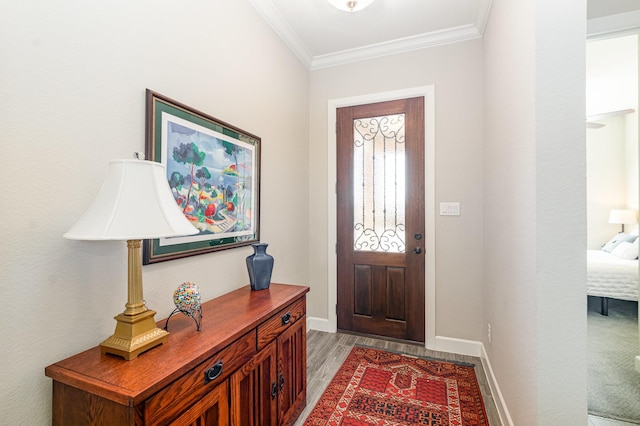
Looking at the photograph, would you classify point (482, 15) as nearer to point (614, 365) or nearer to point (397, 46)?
point (397, 46)

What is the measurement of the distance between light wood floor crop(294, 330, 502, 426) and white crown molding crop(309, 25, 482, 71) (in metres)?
2.79

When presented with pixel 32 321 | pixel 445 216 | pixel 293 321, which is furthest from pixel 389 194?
pixel 32 321

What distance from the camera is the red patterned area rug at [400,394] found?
→ 1759 mm

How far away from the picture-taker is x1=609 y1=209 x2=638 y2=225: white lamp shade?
466 centimetres

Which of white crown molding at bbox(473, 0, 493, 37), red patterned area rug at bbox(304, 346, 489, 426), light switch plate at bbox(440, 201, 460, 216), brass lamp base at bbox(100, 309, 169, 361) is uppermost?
white crown molding at bbox(473, 0, 493, 37)

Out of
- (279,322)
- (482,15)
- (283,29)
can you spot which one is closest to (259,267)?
(279,322)

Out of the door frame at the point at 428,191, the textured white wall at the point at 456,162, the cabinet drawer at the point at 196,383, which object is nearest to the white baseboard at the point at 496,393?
the textured white wall at the point at 456,162

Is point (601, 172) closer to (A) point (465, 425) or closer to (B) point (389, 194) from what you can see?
(B) point (389, 194)

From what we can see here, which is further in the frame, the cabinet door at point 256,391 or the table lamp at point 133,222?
the cabinet door at point 256,391

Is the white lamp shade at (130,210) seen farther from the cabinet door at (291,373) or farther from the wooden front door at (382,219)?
the wooden front door at (382,219)

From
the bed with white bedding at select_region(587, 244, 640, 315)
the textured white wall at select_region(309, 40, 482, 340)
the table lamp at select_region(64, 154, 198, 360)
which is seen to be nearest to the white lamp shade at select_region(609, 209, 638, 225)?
the bed with white bedding at select_region(587, 244, 640, 315)

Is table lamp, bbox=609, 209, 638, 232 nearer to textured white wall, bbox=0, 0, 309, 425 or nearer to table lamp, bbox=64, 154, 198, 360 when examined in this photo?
textured white wall, bbox=0, 0, 309, 425

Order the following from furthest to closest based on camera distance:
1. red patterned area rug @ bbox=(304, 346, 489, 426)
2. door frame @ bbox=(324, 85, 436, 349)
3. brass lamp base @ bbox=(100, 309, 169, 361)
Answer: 1. door frame @ bbox=(324, 85, 436, 349)
2. red patterned area rug @ bbox=(304, 346, 489, 426)
3. brass lamp base @ bbox=(100, 309, 169, 361)

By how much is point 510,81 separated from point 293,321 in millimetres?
1811
